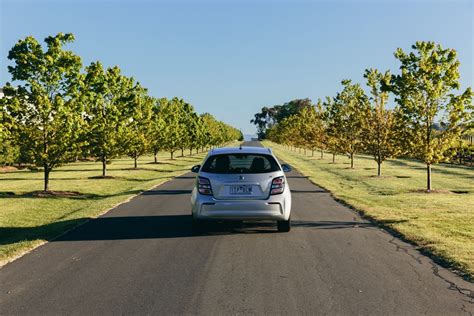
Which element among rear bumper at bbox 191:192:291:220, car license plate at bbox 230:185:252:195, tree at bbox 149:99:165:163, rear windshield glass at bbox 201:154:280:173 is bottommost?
rear bumper at bbox 191:192:291:220

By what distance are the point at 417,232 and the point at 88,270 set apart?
6203mm

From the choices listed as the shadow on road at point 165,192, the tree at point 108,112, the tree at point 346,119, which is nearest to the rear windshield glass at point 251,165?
the shadow on road at point 165,192

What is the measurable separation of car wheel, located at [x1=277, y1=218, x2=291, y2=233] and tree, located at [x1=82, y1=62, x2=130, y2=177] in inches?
648

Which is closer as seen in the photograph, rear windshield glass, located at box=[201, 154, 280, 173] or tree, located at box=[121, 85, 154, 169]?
rear windshield glass, located at box=[201, 154, 280, 173]

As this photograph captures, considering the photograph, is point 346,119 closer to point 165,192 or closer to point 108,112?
point 108,112

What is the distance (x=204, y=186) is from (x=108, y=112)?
19690mm

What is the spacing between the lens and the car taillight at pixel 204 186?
8594mm

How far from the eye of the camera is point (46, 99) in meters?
16.3

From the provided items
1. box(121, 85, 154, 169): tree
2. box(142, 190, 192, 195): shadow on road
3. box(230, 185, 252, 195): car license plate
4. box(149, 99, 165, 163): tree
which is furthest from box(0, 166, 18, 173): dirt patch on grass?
box(230, 185, 252, 195): car license plate

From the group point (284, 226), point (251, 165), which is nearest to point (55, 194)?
point (251, 165)

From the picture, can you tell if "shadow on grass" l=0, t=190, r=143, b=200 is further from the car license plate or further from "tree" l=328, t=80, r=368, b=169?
"tree" l=328, t=80, r=368, b=169

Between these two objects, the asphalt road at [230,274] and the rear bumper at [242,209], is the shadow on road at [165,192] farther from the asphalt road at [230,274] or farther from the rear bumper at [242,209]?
the rear bumper at [242,209]

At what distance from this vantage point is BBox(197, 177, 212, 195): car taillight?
859cm

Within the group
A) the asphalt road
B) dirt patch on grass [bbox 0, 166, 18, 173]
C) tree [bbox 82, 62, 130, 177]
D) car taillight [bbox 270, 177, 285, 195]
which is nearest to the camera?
the asphalt road
